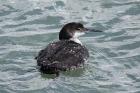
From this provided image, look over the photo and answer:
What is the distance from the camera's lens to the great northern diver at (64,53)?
13.2 meters

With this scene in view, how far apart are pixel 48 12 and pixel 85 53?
10.7 ft

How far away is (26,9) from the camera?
17.3 meters

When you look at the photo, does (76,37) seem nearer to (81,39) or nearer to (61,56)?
(81,39)

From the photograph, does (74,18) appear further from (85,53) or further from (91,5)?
(85,53)

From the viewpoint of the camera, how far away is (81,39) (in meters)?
15.9

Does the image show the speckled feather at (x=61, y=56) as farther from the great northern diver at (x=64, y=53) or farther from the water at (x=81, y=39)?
the water at (x=81, y=39)

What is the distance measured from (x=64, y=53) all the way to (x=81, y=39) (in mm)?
2325

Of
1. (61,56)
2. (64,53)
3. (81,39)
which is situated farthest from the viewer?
(81,39)

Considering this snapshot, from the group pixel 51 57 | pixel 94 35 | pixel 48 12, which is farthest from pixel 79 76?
pixel 48 12

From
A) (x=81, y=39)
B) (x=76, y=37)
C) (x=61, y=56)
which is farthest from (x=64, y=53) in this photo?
(x=81, y=39)

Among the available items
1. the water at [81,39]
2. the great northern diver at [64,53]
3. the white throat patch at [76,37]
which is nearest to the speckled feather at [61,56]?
the great northern diver at [64,53]

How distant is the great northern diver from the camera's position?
13.2 metres

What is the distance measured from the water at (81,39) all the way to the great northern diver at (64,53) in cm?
18

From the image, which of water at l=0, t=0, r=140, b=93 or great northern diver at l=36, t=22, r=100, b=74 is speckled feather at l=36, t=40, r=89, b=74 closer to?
great northern diver at l=36, t=22, r=100, b=74
